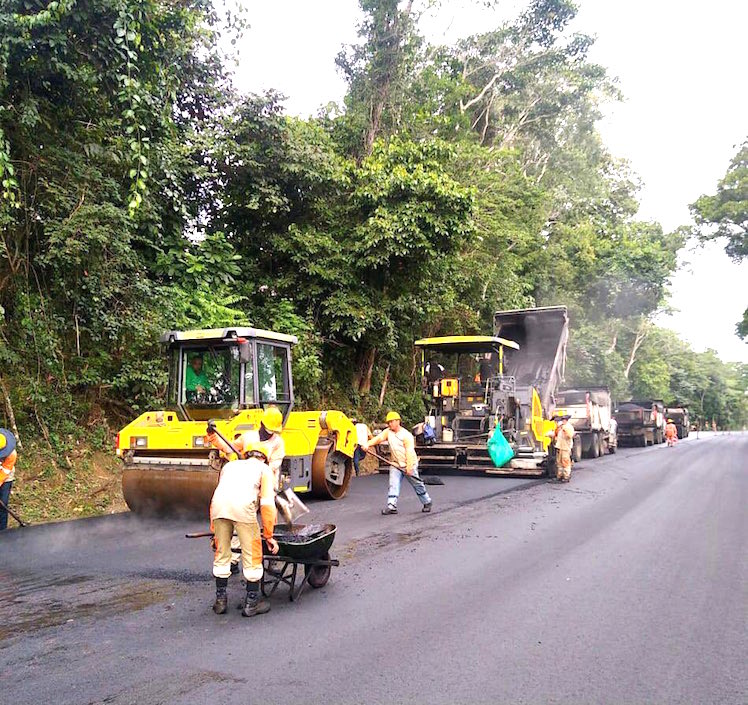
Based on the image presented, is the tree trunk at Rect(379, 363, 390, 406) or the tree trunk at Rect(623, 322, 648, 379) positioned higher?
the tree trunk at Rect(623, 322, 648, 379)

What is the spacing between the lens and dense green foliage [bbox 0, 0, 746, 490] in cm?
1015

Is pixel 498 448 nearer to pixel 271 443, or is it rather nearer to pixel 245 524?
pixel 271 443

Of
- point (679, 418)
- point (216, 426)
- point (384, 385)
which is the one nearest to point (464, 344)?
point (384, 385)

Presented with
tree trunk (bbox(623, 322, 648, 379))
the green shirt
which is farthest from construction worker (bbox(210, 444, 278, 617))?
tree trunk (bbox(623, 322, 648, 379))

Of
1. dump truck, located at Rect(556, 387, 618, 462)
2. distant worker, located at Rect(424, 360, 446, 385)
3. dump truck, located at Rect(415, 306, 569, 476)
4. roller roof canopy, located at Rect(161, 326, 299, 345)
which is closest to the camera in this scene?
roller roof canopy, located at Rect(161, 326, 299, 345)

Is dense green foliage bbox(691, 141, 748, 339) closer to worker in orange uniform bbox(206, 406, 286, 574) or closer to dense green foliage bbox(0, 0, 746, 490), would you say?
dense green foliage bbox(0, 0, 746, 490)

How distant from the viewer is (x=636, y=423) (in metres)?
31.2

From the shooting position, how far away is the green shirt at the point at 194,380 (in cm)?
994

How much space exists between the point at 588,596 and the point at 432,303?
1285 centimetres

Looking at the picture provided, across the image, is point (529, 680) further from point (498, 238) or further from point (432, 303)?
point (498, 238)

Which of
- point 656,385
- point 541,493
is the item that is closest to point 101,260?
point 541,493

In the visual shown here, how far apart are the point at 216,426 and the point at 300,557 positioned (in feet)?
12.2

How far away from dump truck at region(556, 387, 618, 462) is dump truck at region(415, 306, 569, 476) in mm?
4001

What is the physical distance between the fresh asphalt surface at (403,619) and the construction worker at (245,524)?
0.20 meters
